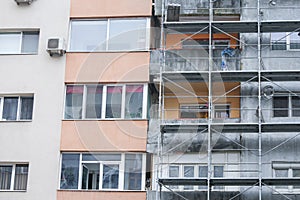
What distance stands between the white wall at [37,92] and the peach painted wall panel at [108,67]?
44 cm

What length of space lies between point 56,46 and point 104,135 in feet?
9.70

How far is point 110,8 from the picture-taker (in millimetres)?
19391

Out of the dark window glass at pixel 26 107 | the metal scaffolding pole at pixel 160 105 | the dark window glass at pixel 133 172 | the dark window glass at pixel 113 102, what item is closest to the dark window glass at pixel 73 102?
the dark window glass at pixel 113 102

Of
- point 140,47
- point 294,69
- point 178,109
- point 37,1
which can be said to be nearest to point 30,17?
point 37,1

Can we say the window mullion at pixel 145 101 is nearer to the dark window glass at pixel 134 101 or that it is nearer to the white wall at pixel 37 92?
the dark window glass at pixel 134 101

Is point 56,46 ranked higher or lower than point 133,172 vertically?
higher

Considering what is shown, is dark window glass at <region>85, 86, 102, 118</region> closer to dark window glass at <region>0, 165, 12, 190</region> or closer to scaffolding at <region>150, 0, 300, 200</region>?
scaffolding at <region>150, 0, 300, 200</region>

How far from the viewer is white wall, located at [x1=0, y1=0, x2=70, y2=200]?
18.1 m

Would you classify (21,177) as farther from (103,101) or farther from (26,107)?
(103,101)

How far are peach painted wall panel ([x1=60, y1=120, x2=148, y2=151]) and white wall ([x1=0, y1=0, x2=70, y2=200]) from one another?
1.13 feet

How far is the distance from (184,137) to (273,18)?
4293 millimetres

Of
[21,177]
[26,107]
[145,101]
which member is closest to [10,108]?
[26,107]

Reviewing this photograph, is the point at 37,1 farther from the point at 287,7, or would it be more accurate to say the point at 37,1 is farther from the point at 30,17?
the point at 287,7

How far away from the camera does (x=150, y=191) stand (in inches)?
686
